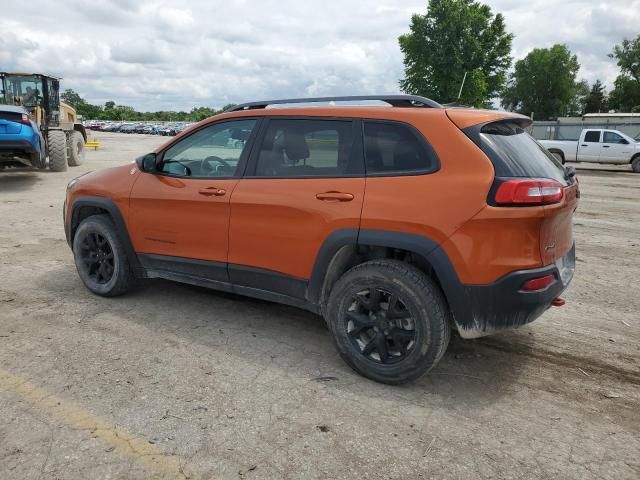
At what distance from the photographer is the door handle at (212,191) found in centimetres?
388

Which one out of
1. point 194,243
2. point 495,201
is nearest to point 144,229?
point 194,243

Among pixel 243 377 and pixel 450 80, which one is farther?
pixel 450 80

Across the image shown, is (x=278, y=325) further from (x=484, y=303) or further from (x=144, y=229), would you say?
(x=484, y=303)

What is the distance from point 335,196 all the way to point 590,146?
20.7m

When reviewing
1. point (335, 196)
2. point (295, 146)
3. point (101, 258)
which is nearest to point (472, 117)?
point (335, 196)

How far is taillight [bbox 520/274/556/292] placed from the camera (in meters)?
2.90

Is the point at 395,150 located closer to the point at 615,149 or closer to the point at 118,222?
the point at 118,222

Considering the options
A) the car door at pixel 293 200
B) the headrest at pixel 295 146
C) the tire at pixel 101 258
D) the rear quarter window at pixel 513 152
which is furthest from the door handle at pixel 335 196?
the tire at pixel 101 258

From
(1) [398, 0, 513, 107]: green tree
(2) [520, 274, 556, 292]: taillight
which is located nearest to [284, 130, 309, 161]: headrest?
(2) [520, 274, 556, 292]: taillight

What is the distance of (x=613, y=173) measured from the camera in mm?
20031

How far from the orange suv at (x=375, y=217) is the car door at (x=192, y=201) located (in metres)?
0.01

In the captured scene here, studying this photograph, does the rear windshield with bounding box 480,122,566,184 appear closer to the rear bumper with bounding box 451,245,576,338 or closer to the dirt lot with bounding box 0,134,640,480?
the rear bumper with bounding box 451,245,576,338

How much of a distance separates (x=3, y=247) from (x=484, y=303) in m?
6.13

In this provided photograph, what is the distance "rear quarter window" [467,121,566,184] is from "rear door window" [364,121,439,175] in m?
0.31
